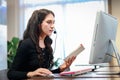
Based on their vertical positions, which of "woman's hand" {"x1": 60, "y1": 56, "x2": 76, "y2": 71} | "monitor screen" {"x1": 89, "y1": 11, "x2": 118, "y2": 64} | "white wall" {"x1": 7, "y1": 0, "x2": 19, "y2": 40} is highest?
"white wall" {"x1": 7, "y1": 0, "x2": 19, "y2": 40}

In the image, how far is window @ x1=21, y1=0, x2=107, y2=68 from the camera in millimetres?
4254

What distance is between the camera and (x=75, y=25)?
14.2 ft

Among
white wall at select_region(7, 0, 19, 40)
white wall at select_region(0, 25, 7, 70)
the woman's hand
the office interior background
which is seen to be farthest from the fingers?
white wall at select_region(7, 0, 19, 40)

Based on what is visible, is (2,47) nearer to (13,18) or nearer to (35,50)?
(35,50)

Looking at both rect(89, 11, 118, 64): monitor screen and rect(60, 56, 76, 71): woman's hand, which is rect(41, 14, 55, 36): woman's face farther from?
rect(89, 11, 118, 64): monitor screen

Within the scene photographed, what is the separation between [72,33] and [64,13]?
444 millimetres

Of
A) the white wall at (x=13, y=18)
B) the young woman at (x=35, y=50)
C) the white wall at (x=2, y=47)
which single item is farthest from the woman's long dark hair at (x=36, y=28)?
the white wall at (x=13, y=18)

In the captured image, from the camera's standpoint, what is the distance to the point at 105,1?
4.24m

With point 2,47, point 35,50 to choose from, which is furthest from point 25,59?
point 2,47

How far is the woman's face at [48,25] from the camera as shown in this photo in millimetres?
1751

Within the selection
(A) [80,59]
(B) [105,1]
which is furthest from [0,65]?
(B) [105,1]

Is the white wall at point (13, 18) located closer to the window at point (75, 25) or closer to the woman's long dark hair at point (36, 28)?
the window at point (75, 25)

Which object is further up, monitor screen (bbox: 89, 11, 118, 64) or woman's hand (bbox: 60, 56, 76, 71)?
monitor screen (bbox: 89, 11, 118, 64)

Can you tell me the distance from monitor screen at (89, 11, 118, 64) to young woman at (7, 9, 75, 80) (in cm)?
18
